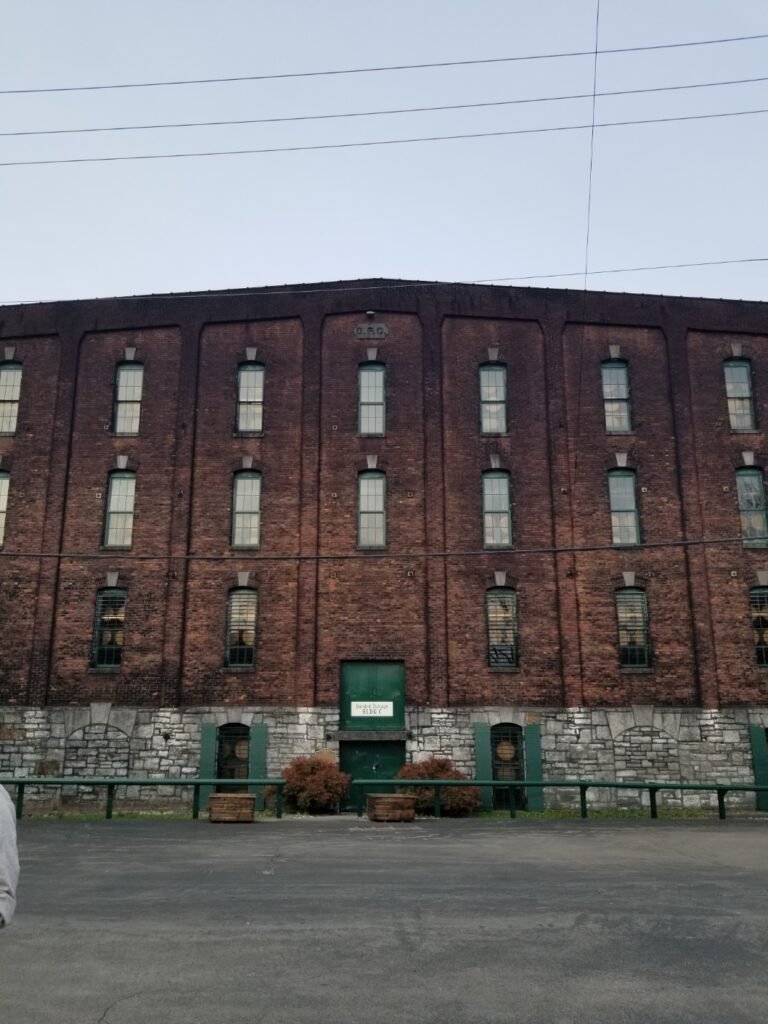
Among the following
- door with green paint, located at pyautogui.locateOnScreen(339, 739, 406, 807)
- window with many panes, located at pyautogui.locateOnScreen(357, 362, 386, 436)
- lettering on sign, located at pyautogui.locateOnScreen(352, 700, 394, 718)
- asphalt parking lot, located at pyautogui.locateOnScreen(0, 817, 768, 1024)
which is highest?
window with many panes, located at pyautogui.locateOnScreen(357, 362, 386, 436)

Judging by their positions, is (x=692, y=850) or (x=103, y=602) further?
(x=103, y=602)

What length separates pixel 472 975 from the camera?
6.45 meters

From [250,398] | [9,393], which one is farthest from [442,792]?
[9,393]

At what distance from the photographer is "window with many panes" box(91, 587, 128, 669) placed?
23.4 m

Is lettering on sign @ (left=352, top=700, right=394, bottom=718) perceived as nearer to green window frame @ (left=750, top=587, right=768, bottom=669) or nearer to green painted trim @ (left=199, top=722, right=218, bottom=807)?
green painted trim @ (left=199, top=722, right=218, bottom=807)

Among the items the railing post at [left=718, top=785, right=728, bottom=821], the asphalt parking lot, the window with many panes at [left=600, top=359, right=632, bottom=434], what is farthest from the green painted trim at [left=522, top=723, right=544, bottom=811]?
the window with many panes at [left=600, top=359, right=632, bottom=434]

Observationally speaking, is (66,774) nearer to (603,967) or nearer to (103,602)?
(103,602)

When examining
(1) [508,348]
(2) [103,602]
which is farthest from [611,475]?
(2) [103,602]

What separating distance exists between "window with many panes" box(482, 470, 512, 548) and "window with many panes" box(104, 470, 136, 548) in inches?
408

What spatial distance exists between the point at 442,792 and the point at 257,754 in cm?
537

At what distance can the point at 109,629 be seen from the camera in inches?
930

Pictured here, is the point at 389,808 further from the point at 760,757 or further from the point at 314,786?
the point at 760,757

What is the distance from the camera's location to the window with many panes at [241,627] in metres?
23.2

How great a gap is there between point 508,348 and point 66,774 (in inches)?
694
